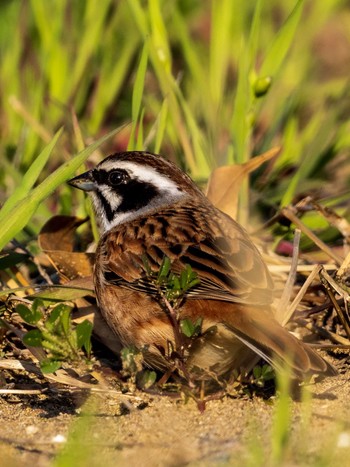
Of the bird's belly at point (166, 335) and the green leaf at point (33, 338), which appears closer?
the green leaf at point (33, 338)

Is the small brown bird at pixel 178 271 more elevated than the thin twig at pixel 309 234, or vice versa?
the small brown bird at pixel 178 271

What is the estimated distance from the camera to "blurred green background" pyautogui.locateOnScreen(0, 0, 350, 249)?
5.18 meters

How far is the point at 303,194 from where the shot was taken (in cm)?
546

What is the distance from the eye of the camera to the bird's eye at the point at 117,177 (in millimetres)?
4629

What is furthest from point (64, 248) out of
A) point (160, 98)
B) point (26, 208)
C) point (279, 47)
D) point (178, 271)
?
point (160, 98)

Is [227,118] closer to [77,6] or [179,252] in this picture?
[77,6]

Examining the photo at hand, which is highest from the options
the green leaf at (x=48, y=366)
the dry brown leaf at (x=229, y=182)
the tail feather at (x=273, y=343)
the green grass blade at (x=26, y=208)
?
the green grass blade at (x=26, y=208)

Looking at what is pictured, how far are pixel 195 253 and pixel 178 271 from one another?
13 centimetres

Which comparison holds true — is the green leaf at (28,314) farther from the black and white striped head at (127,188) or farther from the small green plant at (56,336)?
the black and white striped head at (127,188)

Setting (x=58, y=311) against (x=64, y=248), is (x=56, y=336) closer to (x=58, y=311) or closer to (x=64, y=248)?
(x=58, y=311)

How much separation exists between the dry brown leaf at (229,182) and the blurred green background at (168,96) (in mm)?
245

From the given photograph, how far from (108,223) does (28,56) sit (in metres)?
2.48

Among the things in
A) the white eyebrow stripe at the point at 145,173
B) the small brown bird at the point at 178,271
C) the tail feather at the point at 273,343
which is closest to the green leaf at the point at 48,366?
the small brown bird at the point at 178,271

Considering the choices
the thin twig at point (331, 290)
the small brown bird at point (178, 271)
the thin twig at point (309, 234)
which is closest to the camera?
A: the small brown bird at point (178, 271)
